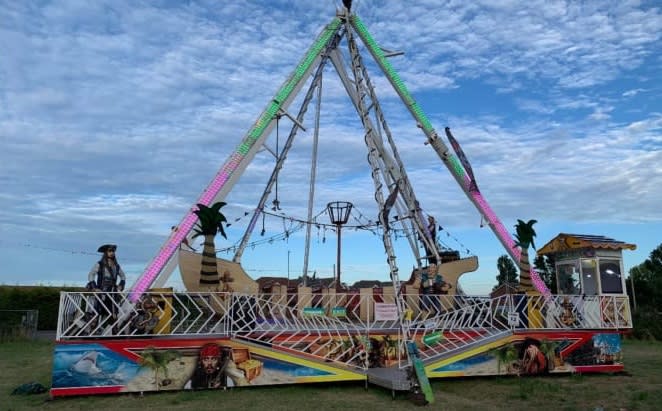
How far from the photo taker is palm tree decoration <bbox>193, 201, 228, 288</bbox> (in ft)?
40.9

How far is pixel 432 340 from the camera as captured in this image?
1251 centimetres

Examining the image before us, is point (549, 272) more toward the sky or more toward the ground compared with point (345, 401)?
more toward the sky

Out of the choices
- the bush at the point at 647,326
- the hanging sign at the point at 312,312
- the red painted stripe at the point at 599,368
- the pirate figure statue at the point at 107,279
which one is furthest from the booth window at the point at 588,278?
the pirate figure statue at the point at 107,279

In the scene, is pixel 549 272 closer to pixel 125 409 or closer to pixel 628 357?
pixel 628 357

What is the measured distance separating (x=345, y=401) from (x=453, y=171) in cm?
1047

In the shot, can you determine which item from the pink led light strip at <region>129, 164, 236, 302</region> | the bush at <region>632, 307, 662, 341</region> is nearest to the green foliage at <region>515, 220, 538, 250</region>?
the pink led light strip at <region>129, 164, 236, 302</region>

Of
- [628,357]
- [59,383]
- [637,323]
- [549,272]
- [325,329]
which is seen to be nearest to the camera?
[59,383]

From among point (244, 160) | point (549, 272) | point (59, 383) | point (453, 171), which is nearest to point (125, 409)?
point (59, 383)

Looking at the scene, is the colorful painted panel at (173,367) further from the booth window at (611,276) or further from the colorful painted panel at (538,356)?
the booth window at (611,276)

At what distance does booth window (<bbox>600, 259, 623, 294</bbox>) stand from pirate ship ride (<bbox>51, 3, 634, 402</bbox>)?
4 centimetres

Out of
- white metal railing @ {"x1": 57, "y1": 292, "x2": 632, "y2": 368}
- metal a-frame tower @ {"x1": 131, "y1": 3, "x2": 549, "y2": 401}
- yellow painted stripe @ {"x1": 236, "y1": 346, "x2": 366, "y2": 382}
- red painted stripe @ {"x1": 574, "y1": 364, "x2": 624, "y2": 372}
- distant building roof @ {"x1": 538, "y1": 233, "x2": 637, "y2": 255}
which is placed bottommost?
red painted stripe @ {"x1": 574, "y1": 364, "x2": 624, "y2": 372}

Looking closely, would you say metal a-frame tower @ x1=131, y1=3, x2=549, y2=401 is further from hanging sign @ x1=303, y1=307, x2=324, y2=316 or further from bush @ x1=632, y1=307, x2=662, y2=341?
bush @ x1=632, y1=307, x2=662, y2=341

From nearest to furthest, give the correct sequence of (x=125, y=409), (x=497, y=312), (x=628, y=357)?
(x=125, y=409) → (x=497, y=312) → (x=628, y=357)

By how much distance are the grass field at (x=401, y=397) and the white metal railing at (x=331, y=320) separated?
3.15 ft
